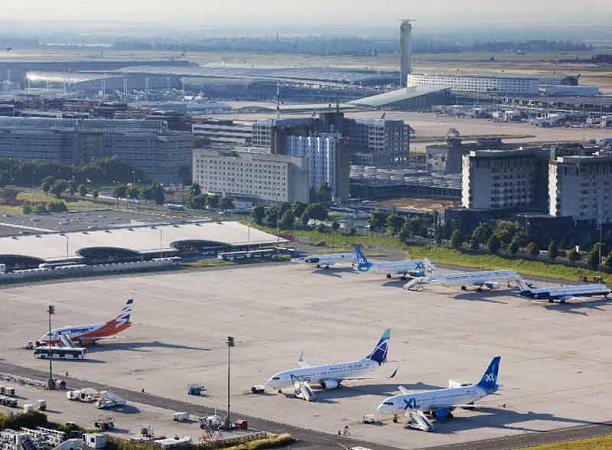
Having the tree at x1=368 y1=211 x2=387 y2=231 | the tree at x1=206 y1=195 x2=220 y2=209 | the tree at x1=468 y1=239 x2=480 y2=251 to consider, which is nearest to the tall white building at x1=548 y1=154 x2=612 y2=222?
the tree at x1=468 y1=239 x2=480 y2=251

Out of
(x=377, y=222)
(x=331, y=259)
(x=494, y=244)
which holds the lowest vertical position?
(x=377, y=222)

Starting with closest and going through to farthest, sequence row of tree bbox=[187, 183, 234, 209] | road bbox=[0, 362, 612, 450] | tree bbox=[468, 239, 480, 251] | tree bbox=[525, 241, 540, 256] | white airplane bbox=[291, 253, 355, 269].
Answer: road bbox=[0, 362, 612, 450] < white airplane bbox=[291, 253, 355, 269] < tree bbox=[525, 241, 540, 256] < tree bbox=[468, 239, 480, 251] < row of tree bbox=[187, 183, 234, 209]

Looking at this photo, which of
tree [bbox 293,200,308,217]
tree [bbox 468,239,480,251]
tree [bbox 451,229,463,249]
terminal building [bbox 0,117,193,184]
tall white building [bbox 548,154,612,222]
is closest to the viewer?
tree [bbox 468,239,480,251]

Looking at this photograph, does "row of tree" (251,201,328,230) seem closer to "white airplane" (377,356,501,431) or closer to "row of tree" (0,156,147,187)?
"row of tree" (0,156,147,187)

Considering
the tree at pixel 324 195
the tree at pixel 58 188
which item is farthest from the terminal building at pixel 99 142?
the tree at pixel 324 195

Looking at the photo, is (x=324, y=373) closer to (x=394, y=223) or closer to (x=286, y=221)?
(x=394, y=223)

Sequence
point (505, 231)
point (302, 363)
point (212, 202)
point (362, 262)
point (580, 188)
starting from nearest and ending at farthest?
point (302, 363) → point (362, 262) → point (505, 231) → point (580, 188) → point (212, 202)

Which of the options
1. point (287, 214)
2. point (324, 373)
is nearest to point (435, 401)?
point (324, 373)
